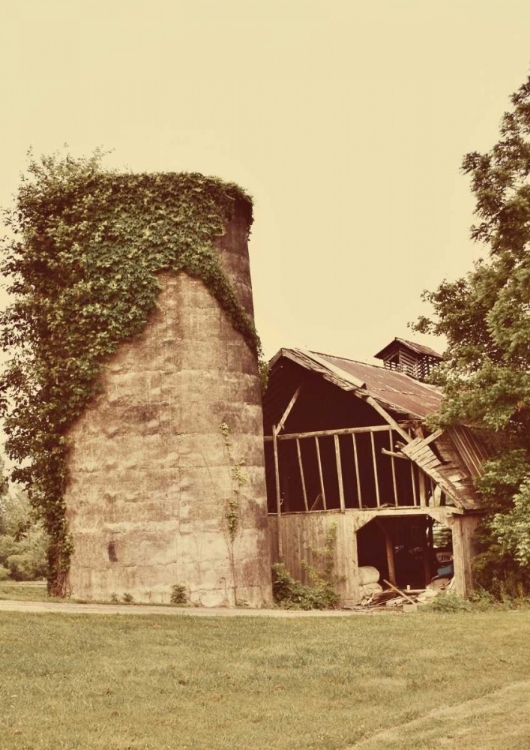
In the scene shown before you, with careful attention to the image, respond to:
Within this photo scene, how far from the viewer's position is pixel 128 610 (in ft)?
69.6

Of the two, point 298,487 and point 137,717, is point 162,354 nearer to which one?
point 298,487

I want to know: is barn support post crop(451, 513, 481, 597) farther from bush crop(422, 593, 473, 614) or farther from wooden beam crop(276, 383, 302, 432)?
wooden beam crop(276, 383, 302, 432)

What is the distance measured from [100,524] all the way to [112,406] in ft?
10.7

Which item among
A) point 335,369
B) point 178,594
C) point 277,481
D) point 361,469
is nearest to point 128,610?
point 178,594

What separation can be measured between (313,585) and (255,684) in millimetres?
15400

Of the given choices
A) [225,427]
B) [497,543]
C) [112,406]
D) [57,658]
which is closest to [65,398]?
[112,406]

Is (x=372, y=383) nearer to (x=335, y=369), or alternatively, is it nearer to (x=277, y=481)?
(x=335, y=369)

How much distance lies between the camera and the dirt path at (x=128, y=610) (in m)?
20.1

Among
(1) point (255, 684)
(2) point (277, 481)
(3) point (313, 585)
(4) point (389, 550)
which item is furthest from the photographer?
(4) point (389, 550)

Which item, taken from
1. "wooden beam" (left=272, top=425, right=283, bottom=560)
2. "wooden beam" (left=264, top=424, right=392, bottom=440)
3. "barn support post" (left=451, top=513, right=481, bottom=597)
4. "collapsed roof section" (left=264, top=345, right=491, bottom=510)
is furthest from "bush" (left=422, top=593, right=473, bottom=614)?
"wooden beam" (left=272, top=425, right=283, bottom=560)

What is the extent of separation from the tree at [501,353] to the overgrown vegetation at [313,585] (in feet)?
15.7

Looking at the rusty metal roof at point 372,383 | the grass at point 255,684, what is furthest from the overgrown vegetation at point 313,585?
the grass at point 255,684

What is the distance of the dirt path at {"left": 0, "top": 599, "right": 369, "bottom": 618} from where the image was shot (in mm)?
20062

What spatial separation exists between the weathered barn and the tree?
1.19m
